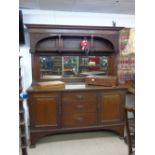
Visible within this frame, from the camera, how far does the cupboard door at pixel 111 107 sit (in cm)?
340

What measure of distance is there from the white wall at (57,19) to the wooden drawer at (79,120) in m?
1.06

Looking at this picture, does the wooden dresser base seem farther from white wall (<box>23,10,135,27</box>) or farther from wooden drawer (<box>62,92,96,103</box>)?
white wall (<box>23,10,135,27</box>)

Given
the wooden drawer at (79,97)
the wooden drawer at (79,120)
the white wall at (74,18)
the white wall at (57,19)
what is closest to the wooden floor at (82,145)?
the wooden drawer at (79,120)

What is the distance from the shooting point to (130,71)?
13.0 ft

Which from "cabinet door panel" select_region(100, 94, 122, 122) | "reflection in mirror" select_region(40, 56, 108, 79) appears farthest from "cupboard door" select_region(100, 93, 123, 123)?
"reflection in mirror" select_region(40, 56, 108, 79)

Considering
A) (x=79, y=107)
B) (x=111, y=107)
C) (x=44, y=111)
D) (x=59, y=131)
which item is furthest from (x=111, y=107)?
(x=44, y=111)

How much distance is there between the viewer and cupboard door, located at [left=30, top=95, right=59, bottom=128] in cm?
318

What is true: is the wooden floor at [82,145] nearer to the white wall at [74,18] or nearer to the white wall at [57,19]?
the white wall at [57,19]

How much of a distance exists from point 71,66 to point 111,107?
3.75 feet

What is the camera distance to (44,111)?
127 inches

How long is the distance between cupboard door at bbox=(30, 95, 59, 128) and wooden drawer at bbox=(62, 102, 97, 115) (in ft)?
0.48
